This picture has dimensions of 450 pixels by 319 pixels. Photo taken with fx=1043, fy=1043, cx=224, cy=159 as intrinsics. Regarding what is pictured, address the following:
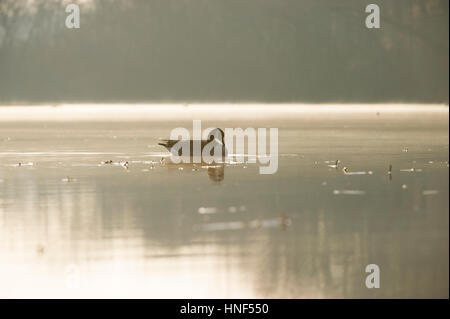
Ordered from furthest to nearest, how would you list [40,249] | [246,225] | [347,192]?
[347,192] < [246,225] < [40,249]

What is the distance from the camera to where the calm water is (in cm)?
1877

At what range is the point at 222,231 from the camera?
2394cm

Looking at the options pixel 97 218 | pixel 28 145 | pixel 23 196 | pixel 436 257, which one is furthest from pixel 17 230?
pixel 28 145

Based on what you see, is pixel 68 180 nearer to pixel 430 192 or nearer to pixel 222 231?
pixel 430 192

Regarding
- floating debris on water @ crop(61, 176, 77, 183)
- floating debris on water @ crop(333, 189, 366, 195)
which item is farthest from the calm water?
floating debris on water @ crop(61, 176, 77, 183)

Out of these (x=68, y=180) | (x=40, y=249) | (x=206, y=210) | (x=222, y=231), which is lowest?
(x=40, y=249)

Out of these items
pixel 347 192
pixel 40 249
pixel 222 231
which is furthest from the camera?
Answer: pixel 347 192

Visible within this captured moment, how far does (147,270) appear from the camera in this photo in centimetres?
1967

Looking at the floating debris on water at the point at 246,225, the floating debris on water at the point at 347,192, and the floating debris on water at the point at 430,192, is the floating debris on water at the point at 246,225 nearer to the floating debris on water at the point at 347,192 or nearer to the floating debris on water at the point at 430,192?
the floating debris on water at the point at 347,192

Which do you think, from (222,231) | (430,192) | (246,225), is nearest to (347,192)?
(430,192)

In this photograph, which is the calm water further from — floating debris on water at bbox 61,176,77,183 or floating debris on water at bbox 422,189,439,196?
floating debris on water at bbox 61,176,77,183

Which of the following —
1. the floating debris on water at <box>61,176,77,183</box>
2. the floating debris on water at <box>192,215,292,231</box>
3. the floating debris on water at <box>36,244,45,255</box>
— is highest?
the floating debris on water at <box>61,176,77,183</box>

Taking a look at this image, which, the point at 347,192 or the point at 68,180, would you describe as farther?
the point at 68,180
